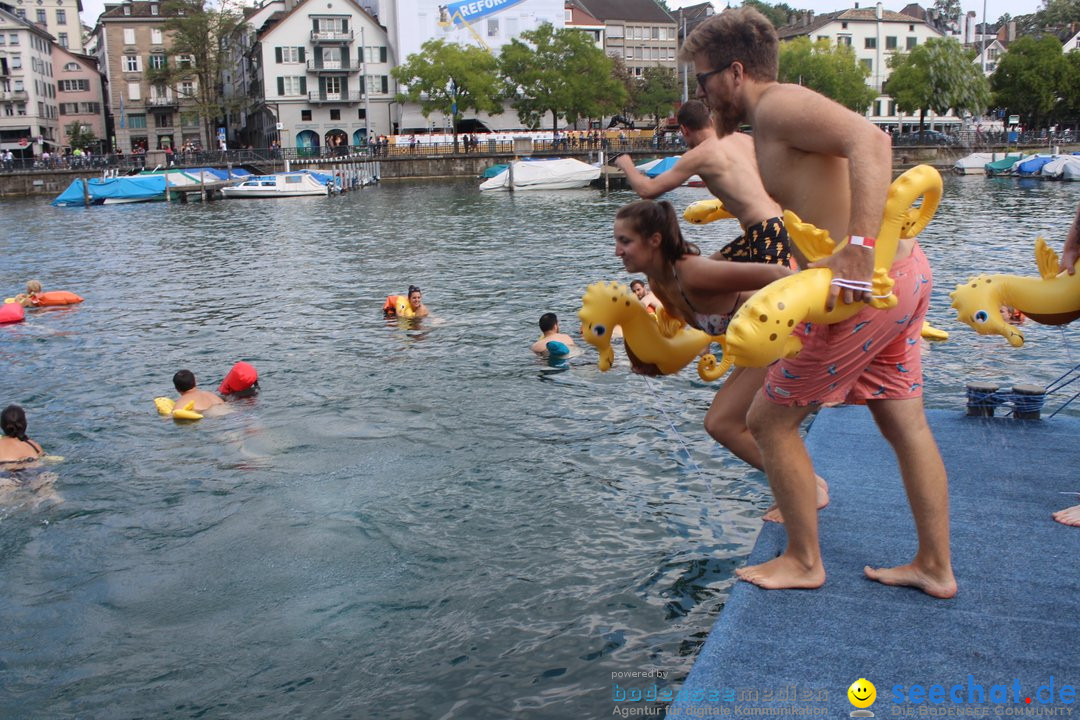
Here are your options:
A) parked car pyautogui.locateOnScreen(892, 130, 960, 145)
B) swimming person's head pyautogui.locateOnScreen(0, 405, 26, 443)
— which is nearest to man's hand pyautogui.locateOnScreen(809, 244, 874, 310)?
swimming person's head pyautogui.locateOnScreen(0, 405, 26, 443)

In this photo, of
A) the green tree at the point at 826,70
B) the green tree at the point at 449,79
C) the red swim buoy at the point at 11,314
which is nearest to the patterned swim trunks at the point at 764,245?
the red swim buoy at the point at 11,314

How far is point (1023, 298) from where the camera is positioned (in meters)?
6.07

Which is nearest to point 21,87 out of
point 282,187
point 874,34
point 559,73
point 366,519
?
point 559,73

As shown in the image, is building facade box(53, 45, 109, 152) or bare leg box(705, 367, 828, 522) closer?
bare leg box(705, 367, 828, 522)

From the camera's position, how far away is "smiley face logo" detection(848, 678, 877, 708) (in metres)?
3.81

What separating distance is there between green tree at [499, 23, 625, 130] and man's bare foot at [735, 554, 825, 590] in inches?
3400

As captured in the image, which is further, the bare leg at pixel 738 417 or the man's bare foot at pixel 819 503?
the man's bare foot at pixel 819 503

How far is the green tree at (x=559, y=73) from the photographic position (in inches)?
3474

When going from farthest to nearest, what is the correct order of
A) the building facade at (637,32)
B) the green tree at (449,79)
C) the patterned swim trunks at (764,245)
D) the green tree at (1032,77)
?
the building facade at (637,32)
the green tree at (1032,77)
the green tree at (449,79)
the patterned swim trunks at (764,245)

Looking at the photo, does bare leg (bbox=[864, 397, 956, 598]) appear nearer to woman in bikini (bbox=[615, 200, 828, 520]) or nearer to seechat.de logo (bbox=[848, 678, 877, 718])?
seechat.de logo (bbox=[848, 678, 877, 718])

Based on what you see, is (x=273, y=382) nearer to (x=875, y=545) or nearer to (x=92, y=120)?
(x=875, y=545)

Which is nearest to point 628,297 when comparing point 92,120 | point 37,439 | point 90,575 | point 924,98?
point 90,575

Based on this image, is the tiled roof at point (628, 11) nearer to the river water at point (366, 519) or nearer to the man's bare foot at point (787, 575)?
the river water at point (366, 519)

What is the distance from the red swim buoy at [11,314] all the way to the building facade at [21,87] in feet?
275
